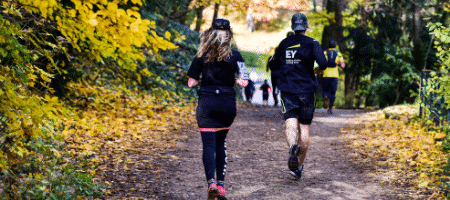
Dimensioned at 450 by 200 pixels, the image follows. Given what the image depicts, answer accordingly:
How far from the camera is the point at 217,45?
424 centimetres

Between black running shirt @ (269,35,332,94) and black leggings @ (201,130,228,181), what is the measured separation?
1189 mm

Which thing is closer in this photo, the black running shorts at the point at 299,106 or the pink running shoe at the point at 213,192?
the pink running shoe at the point at 213,192

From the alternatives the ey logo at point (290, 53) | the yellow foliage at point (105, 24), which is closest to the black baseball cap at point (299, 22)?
the ey logo at point (290, 53)

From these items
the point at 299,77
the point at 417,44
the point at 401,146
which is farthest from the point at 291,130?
the point at 417,44

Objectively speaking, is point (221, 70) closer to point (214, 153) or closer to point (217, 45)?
point (217, 45)

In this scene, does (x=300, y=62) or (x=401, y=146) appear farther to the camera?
(x=401, y=146)

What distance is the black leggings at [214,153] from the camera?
4.30m

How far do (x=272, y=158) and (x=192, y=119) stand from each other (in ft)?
15.0

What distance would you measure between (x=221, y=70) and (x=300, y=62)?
1.29 meters

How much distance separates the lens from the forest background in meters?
3.79

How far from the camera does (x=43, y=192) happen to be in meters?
4.00

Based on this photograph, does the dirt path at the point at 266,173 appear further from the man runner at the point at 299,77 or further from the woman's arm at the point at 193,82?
the woman's arm at the point at 193,82

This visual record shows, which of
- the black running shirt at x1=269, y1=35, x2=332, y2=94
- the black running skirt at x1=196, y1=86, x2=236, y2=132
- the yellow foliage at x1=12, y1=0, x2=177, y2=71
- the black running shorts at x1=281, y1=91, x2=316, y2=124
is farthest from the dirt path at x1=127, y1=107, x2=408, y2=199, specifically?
the yellow foliage at x1=12, y1=0, x2=177, y2=71

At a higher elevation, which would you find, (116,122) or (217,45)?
(217,45)
